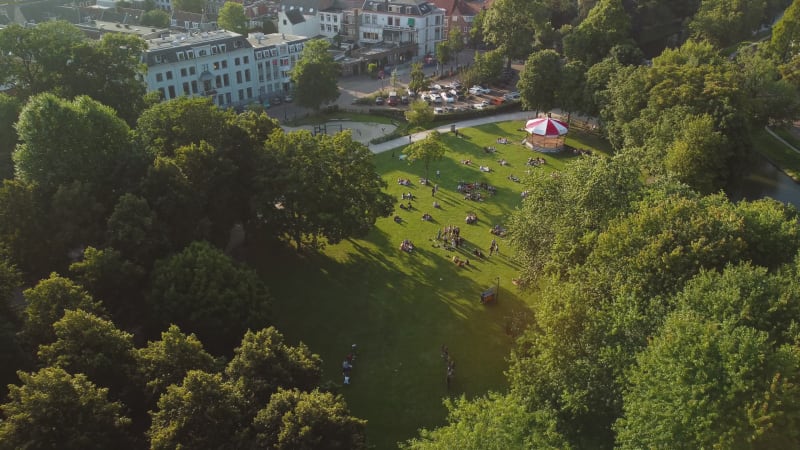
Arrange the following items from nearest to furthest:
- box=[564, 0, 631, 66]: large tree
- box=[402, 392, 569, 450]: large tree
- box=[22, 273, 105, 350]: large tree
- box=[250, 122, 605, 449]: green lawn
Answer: box=[402, 392, 569, 450]: large tree, box=[22, 273, 105, 350]: large tree, box=[250, 122, 605, 449]: green lawn, box=[564, 0, 631, 66]: large tree

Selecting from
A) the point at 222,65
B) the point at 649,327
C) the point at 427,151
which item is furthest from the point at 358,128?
the point at 649,327

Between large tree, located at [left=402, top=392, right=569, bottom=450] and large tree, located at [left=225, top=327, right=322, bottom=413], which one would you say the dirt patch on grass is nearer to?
large tree, located at [left=225, top=327, right=322, bottom=413]

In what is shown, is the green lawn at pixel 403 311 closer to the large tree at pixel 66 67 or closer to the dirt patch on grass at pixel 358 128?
the dirt patch on grass at pixel 358 128

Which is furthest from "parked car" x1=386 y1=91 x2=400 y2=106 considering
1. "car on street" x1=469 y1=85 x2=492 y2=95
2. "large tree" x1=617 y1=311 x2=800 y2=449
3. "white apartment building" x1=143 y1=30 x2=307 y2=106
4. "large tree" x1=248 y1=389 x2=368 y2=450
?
"large tree" x1=248 y1=389 x2=368 y2=450

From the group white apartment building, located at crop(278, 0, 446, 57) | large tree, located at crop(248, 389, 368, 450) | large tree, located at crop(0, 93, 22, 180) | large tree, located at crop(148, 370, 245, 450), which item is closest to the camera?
large tree, located at crop(248, 389, 368, 450)

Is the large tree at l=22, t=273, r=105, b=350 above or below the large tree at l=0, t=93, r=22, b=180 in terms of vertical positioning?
below

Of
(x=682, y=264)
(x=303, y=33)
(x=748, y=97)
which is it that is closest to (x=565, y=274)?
(x=682, y=264)

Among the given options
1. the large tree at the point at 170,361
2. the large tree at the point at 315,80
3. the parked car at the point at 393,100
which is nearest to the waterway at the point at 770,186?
the parked car at the point at 393,100
